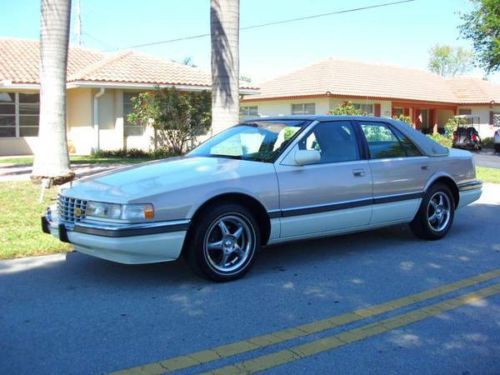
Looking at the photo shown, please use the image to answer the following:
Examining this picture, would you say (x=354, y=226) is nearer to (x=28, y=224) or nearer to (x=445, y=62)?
(x=28, y=224)

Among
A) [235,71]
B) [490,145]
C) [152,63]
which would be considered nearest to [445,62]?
[490,145]

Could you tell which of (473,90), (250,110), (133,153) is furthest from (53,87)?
(473,90)

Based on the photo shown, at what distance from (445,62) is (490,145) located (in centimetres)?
5068

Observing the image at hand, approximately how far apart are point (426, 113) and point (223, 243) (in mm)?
40566

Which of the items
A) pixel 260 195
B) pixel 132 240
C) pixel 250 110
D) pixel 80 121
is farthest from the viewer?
pixel 250 110

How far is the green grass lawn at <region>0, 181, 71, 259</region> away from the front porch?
30.1 meters

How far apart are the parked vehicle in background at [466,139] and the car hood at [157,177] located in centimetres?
2988

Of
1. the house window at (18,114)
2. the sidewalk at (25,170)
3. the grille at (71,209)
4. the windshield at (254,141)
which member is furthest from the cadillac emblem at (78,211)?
the house window at (18,114)

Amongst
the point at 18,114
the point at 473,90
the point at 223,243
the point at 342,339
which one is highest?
the point at 473,90

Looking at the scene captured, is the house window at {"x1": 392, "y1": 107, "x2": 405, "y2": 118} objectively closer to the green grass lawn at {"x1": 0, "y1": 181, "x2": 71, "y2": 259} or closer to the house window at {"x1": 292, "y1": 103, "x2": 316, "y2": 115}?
the house window at {"x1": 292, "y1": 103, "x2": 316, "y2": 115}

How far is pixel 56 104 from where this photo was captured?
1119 centimetres

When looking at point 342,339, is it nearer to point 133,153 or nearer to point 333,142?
point 333,142

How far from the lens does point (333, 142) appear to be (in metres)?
6.58

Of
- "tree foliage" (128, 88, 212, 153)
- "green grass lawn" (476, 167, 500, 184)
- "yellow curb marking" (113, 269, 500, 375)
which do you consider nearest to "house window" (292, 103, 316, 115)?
"tree foliage" (128, 88, 212, 153)
